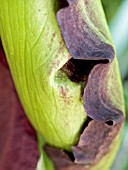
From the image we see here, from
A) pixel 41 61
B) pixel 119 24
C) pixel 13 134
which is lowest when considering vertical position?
pixel 13 134

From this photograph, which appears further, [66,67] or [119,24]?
[119,24]

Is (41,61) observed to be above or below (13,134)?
above

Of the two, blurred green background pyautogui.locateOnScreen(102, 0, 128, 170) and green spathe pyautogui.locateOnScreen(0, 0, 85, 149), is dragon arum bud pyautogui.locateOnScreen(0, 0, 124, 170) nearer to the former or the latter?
green spathe pyautogui.locateOnScreen(0, 0, 85, 149)

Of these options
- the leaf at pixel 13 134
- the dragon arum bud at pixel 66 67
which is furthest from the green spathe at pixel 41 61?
the leaf at pixel 13 134

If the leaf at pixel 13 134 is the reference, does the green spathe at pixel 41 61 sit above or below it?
above

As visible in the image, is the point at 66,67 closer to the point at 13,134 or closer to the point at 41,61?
the point at 41,61

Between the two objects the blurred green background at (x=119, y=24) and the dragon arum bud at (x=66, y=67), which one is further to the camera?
the blurred green background at (x=119, y=24)

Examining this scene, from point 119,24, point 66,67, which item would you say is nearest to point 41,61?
point 66,67

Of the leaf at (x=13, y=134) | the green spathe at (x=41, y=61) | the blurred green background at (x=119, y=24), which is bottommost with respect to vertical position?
the leaf at (x=13, y=134)

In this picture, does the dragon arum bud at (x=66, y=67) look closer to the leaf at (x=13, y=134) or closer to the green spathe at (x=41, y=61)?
the green spathe at (x=41, y=61)

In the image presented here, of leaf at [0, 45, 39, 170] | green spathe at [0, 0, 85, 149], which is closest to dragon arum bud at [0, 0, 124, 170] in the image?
green spathe at [0, 0, 85, 149]

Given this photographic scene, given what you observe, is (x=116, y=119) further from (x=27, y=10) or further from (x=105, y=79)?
(x=27, y=10)
